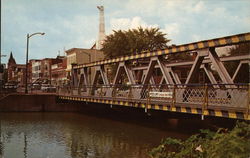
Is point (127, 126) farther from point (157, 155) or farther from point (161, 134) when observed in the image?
point (157, 155)

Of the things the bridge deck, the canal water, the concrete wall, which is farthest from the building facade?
the bridge deck

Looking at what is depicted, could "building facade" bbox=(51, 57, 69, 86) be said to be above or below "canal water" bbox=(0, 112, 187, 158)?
above

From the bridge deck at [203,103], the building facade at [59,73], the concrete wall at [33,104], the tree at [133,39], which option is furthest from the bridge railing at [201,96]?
the building facade at [59,73]

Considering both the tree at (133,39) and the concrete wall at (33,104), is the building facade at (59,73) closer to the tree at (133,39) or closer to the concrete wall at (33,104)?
Answer: the tree at (133,39)

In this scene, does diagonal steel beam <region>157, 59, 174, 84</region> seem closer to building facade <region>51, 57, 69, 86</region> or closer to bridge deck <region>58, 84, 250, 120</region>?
bridge deck <region>58, 84, 250, 120</region>

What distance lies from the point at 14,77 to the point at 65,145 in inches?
5272

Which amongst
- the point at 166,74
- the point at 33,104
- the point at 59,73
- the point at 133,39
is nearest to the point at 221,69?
the point at 166,74

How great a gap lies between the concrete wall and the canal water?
923cm

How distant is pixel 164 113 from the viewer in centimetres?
1875

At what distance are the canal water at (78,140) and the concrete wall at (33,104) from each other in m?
9.23

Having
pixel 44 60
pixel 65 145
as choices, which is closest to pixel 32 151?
pixel 65 145

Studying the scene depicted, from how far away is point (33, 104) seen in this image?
33844mm

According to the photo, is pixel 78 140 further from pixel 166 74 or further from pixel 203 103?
pixel 203 103

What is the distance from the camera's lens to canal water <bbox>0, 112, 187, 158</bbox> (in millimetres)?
14219
